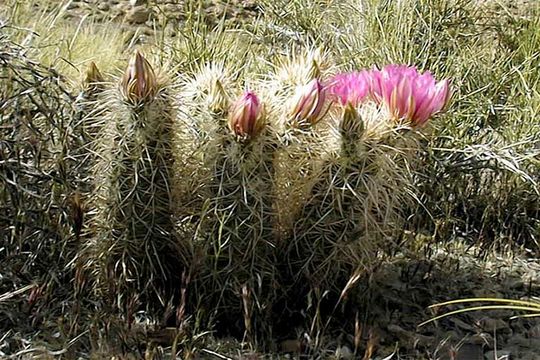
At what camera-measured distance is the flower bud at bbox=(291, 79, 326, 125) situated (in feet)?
7.03

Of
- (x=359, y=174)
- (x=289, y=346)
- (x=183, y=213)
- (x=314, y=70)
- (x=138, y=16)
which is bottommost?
(x=289, y=346)

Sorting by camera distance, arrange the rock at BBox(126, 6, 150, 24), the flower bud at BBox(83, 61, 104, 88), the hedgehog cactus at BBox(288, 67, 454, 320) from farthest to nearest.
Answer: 1. the rock at BBox(126, 6, 150, 24)
2. the flower bud at BBox(83, 61, 104, 88)
3. the hedgehog cactus at BBox(288, 67, 454, 320)

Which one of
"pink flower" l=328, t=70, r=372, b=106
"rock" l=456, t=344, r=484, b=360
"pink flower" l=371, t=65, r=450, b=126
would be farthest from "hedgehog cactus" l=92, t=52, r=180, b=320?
"rock" l=456, t=344, r=484, b=360

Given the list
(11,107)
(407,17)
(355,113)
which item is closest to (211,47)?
(407,17)

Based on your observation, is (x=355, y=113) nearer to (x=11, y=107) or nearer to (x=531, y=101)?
(x=11, y=107)

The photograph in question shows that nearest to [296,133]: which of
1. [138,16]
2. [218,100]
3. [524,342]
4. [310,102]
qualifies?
[310,102]

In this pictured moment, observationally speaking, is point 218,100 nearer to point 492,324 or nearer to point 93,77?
point 93,77

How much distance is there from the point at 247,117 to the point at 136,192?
330 millimetres

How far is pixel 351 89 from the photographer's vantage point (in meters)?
2.33

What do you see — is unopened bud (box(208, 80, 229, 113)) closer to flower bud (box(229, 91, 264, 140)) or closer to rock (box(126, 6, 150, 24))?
flower bud (box(229, 91, 264, 140))

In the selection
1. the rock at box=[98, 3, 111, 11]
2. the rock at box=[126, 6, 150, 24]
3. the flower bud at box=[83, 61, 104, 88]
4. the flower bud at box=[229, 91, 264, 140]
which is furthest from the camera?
the rock at box=[98, 3, 111, 11]

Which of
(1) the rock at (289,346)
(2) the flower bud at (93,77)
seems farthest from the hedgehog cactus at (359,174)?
(2) the flower bud at (93,77)

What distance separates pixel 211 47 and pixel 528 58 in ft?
3.72

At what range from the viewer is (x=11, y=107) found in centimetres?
240
